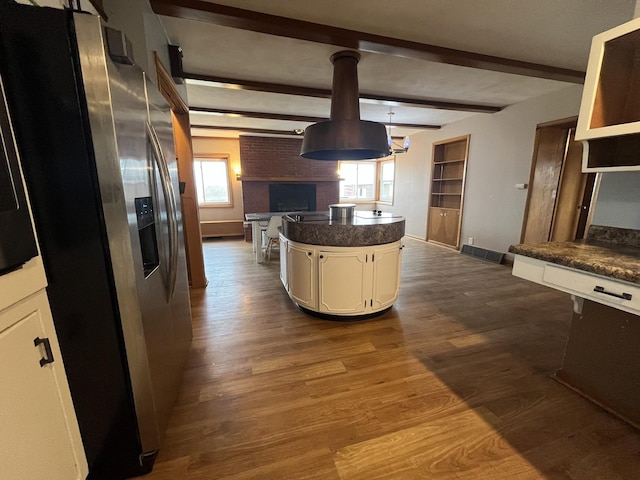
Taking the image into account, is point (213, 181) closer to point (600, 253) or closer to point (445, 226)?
point (445, 226)

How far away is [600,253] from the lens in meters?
1.40

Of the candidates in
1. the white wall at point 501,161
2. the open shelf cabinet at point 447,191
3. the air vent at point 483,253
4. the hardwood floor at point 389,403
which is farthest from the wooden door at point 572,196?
the hardwood floor at point 389,403

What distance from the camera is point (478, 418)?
148cm

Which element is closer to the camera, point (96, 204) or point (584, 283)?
point (96, 204)

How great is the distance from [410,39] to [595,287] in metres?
2.28

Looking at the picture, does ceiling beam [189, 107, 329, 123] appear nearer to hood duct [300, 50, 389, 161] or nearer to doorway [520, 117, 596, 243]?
hood duct [300, 50, 389, 161]

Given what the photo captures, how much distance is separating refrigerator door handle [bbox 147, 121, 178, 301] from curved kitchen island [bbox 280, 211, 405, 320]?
1.20 m

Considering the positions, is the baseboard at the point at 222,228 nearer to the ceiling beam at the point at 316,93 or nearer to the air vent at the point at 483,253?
the ceiling beam at the point at 316,93

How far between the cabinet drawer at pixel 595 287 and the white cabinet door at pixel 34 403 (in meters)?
2.20

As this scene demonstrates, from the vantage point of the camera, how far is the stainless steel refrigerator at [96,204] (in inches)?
33.9

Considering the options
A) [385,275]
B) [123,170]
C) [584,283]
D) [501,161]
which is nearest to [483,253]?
[501,161]

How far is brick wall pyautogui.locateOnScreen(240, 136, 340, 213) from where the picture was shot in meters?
6.30

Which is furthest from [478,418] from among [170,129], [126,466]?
[170,129]

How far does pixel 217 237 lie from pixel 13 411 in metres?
6.29
